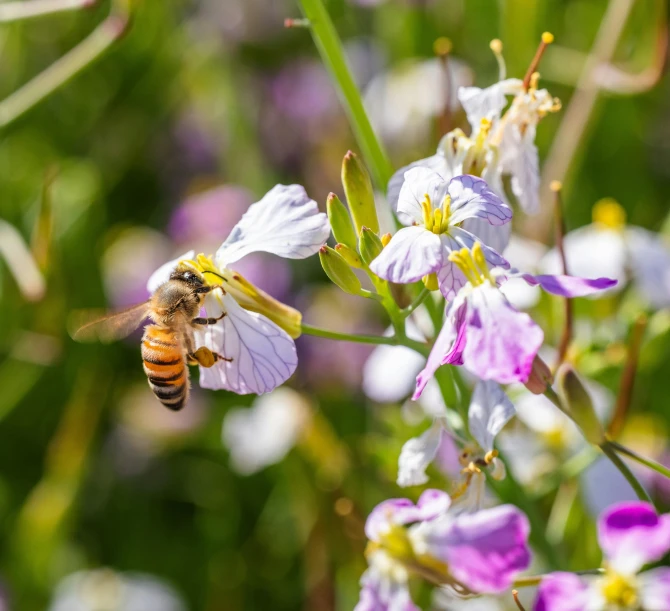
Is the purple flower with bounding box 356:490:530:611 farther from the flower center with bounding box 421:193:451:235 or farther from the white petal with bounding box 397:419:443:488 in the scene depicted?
the flower center with bounding box 421:193:451:235

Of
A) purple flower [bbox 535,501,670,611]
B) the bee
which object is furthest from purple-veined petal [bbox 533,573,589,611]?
the bee

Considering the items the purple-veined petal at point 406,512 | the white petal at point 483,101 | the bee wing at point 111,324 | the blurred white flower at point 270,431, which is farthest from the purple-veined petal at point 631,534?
the blurred white flower at point 270,431

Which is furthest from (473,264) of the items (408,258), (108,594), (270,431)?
(108,594)

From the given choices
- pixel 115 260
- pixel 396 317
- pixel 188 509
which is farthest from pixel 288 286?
pixel 396 317

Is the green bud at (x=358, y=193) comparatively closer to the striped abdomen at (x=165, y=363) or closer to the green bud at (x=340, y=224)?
the green bud at (x=340, y=224)

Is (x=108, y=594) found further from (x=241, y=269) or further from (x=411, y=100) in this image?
(x=411, y=100)

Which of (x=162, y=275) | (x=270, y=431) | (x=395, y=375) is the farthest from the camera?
(x=270, y=431)
